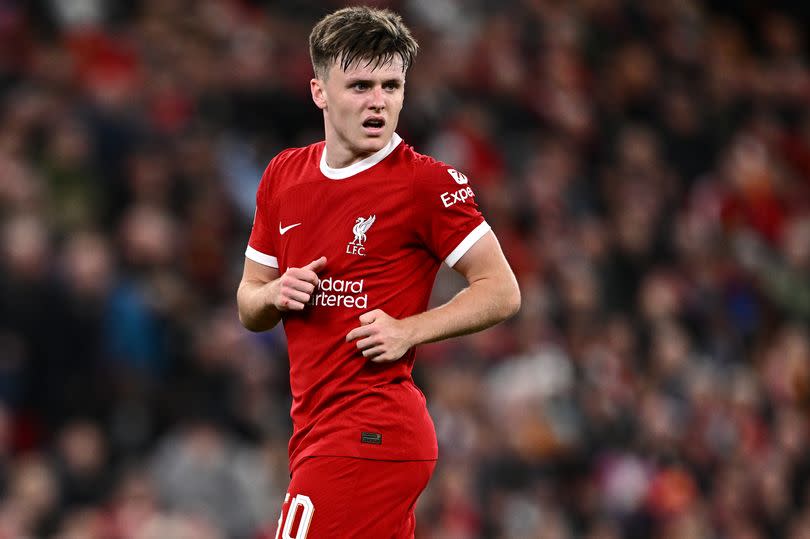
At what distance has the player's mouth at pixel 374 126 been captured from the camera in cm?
429

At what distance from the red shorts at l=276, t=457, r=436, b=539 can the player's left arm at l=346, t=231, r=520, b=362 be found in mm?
335

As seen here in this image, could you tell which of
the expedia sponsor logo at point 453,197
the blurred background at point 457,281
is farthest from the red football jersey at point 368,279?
the blurred background at point 457,281

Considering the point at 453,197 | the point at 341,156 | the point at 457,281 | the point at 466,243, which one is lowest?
the point at 457,281

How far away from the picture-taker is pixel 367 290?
4.31 m

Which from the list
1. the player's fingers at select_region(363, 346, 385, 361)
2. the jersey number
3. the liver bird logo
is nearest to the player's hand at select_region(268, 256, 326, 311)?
the liver bird logo

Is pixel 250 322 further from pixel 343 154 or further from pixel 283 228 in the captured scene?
pixel 343 154

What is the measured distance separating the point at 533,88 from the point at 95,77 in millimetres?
4835

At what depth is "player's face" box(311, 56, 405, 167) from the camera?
4.26m

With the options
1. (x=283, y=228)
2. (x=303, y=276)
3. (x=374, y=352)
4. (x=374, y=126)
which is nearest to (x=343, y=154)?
(x=374, y=126)

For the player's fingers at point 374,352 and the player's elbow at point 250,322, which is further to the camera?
the player's elbow at point 250,322

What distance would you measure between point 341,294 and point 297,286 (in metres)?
0.17

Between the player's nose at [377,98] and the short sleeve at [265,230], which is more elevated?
the player's nose at [377,98]

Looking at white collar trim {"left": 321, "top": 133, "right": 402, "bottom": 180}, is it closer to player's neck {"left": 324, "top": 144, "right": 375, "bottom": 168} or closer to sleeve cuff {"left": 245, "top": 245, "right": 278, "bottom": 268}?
player's neck {"left": 324, "top": 144, "right": 375, "bottom": 168}

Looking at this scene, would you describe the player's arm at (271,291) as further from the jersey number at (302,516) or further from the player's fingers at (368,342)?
the jersey number at (302,516)
